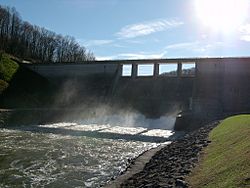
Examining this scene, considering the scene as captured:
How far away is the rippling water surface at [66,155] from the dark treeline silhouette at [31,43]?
147 ft

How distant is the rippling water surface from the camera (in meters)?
13.3

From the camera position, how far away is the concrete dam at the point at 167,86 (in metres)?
39.1

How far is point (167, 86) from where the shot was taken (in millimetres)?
44406

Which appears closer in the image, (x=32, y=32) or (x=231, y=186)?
(x=231, y=186)

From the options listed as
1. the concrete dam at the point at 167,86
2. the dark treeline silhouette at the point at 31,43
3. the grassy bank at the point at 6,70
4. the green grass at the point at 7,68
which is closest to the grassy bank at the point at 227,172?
the concrete dam at the point at 167,86

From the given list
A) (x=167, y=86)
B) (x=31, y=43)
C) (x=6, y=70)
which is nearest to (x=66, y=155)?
(x=167, y=86)

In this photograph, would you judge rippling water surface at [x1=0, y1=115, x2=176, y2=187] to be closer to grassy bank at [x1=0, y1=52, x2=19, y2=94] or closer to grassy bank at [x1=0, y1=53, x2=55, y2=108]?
grassy bank at [x1=0, y1=53, x2=55, y2=108]

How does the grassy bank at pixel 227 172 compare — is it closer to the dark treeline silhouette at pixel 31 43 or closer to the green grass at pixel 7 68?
the green grass at pixel 7 68

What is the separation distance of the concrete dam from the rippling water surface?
10071 mm

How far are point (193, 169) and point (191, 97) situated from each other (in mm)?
29783

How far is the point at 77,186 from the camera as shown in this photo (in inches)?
490

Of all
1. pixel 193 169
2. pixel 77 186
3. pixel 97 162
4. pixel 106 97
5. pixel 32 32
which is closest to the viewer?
pixel 193 169

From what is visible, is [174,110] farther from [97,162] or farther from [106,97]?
[97,162]

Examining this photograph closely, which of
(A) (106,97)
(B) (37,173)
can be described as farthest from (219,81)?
(B) (37,173)
